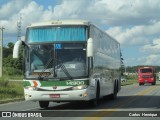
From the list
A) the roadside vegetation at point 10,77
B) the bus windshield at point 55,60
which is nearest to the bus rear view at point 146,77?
the roadside vegetation at point 10,77

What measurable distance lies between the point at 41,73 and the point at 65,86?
3.67ft

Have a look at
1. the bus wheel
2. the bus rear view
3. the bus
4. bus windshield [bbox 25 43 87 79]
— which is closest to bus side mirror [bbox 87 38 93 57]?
the bus

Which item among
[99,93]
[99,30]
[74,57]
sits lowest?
[99,93]

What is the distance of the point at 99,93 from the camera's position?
21.0 metres

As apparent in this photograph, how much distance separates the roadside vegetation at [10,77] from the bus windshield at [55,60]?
29.5 ft

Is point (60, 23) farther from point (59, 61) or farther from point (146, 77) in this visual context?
point (146, 77)

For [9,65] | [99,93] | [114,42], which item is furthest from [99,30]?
[9,65]

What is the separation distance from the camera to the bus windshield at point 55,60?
18.4 metres

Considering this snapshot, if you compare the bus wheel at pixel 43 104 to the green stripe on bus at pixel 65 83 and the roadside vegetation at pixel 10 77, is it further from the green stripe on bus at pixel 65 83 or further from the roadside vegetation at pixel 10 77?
the roadside vegetation at pixel 10 77

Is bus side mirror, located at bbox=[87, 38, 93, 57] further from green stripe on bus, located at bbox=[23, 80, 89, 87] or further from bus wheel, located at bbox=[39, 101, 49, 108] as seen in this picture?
bus wheel, located at bbox=[39, 101, 49, 108]

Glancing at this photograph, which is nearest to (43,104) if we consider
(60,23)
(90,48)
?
(60,23)

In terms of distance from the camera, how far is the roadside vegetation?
3085 centimetres

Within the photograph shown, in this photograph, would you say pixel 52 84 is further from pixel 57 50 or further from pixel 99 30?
pixel 99 30

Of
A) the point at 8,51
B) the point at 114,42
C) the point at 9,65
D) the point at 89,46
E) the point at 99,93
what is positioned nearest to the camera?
the point at 89,46
